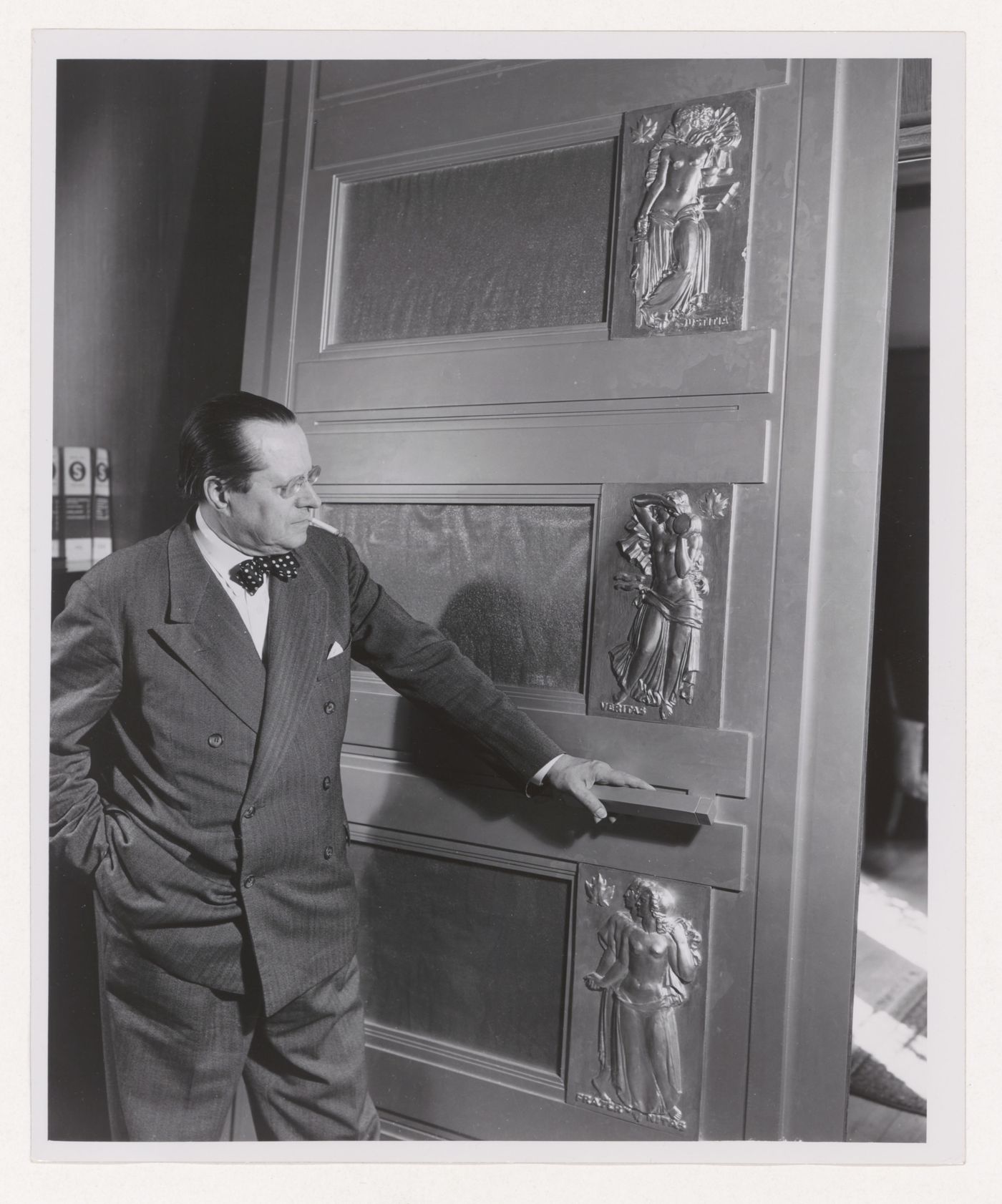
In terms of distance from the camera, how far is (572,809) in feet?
5.59

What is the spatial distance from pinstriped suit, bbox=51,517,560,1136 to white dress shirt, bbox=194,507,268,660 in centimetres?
2

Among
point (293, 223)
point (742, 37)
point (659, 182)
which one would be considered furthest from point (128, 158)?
point (742, 37)

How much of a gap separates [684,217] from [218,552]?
97 centimetres

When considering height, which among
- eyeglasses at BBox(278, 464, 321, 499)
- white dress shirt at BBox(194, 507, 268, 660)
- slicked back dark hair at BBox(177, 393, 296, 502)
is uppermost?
slicked back dark hair at BBox(177, 393, 296, 502)

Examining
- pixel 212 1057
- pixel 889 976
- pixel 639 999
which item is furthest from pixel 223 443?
pixel 889 976

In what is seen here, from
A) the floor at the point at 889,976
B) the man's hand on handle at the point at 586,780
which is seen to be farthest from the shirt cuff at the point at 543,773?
the floor at the point at 889,976

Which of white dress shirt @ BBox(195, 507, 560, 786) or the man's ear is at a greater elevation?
the man's ear

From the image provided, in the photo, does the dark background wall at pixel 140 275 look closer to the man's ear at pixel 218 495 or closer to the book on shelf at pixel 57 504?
the book on shelf at pixel 57 504

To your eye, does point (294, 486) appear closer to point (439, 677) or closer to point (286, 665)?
point (286, 665)

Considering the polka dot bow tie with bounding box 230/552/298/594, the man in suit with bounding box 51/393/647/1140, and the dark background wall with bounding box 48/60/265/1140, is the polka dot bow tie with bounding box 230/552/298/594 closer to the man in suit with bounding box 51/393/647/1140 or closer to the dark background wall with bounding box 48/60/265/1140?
the man in suit with bounding box 51/393/647/1140

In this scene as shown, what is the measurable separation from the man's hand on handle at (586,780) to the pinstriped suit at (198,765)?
3 cm

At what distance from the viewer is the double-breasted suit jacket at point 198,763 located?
1.56 metres

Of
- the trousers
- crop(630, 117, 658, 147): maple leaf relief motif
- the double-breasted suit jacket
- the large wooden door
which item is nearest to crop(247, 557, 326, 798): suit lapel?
the double-breasted suit jacket

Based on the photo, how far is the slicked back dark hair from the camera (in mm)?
1586
